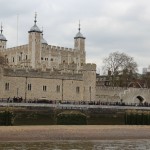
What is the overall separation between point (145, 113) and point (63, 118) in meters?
9.41

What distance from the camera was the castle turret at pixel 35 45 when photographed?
318 feet

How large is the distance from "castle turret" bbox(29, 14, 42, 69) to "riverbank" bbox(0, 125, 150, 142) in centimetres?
5532

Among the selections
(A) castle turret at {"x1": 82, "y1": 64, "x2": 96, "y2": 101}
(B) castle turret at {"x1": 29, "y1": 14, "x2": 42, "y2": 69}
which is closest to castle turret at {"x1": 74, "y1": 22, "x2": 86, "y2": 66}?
(B) castle turret at {"x1": 29, "y1": 14, "x2": 42, "y2": 69}

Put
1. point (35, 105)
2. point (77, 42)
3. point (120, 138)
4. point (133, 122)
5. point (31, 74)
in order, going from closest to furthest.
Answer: point (120, 138) → point (133, 122) → point (35, 105) → point (31, 74) → point (77, 42)

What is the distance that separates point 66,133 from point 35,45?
60.5 m

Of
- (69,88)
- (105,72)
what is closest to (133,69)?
(105,72)

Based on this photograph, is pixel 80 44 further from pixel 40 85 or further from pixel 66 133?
pixel 66 133

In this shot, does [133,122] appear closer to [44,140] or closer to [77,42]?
[44,140]

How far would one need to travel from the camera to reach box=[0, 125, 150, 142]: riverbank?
37.8 metres

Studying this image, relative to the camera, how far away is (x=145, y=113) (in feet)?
160

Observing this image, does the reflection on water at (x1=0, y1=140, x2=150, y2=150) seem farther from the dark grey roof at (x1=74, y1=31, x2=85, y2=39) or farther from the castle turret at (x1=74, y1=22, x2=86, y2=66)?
the dark grey roof at (x1=74, y1=31, x2=85, y2=39)

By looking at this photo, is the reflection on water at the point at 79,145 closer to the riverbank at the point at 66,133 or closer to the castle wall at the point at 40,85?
the riverbank at the point at 66,133

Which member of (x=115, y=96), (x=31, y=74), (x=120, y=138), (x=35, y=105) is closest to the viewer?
(x=120, y=138)

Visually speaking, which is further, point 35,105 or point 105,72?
point 105,72
